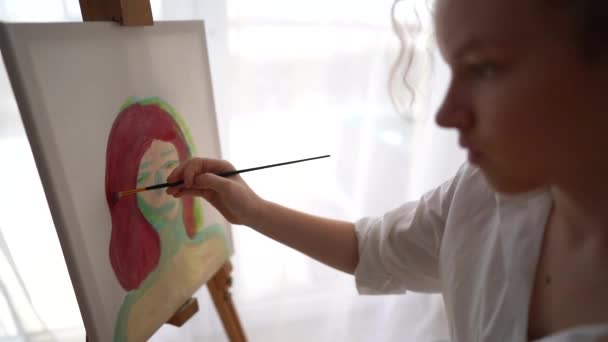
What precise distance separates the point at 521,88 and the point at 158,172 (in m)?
0.55

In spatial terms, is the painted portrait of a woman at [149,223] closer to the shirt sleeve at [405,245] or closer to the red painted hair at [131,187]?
the red painted hair at [131,187]

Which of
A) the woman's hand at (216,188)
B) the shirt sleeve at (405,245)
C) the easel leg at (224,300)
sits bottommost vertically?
the easel leg at (224,300)

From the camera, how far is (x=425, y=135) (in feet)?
3.90

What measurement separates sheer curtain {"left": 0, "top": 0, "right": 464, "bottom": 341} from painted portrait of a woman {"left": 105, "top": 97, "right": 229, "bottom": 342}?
1.08ft

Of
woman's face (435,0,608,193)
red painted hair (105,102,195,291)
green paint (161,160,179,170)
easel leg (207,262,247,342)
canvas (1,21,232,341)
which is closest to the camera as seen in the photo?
woman's face (435,0,608,193)

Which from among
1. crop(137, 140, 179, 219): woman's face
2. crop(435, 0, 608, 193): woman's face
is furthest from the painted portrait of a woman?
crop(435, 0, 608, 193): woman's face

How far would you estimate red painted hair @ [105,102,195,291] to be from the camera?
0.60 m

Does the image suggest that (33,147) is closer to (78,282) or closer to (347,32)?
(78,282)

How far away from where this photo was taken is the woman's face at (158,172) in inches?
25.9

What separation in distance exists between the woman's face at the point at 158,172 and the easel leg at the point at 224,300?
0.68 ft

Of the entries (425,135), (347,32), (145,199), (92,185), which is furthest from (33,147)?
(425,135)

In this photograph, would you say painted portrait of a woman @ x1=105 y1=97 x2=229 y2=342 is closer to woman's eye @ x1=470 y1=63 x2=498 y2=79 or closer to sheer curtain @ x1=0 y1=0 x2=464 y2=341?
sheer curtain @ x1=0 y1=0 x2=464 y2=341

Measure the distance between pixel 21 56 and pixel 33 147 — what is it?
104mm

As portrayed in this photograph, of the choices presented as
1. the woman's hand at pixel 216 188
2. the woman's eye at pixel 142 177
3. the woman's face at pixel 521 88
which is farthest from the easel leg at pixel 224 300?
the woman's face at pixel 521 88
